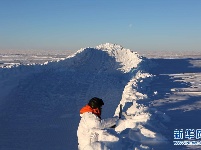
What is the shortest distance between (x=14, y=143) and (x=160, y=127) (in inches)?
179

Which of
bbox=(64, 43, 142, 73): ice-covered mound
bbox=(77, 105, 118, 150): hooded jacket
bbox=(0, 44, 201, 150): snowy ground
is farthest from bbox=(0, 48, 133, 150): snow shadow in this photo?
bbox=(77, 105, 118, 150): hooded jacket

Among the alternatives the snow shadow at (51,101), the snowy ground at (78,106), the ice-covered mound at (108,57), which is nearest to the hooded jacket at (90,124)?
the snowy ground at (78,106)

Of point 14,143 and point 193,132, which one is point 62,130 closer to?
point 14,143

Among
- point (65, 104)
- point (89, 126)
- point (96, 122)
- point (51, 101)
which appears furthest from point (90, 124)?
point (51, 101)

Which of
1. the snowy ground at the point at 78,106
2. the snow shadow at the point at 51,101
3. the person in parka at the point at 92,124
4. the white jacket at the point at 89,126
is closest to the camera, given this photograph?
the person in parka at the point at 92,124

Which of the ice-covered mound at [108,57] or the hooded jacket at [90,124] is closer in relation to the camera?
the hooded jacket at [90,124]

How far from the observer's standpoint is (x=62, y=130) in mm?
10758

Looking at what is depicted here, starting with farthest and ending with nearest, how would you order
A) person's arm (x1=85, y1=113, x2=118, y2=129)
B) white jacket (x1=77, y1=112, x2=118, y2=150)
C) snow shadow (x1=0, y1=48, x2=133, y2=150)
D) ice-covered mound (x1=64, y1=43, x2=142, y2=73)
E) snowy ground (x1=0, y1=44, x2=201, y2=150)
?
1. ice-covered mound (x1=64, y1=43, x2=142, y2=73)
2. snow shadow (x1=0, y1=48, x2=133, y2=150)
3. snowy ground (x1=0, y1=44, x2=201, y2=150)
4. person's arm (x1=85, y1=113, x2=118, y2=129)
5. white jacket (x1=77, y1=112, x2=118, y2=150)

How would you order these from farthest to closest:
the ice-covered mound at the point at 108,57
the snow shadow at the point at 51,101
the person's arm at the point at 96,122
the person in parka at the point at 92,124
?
1. the ice-covered mound at the point at 108,57
2. the snow shadow at the point at 51,101
3. the person's arm at the point at 96,122
4. the person in parka at the point at 92,124

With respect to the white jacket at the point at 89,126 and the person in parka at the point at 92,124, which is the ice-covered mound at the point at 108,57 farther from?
the white jacket at the point at 89,126

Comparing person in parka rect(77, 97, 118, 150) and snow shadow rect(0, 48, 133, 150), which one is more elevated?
person in parka rect(77, 97, 118, 150)

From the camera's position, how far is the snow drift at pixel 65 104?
6.55 metres

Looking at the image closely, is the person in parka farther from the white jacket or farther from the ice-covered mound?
the ice-covered mound

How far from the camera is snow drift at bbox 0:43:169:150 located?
655 centimetres
